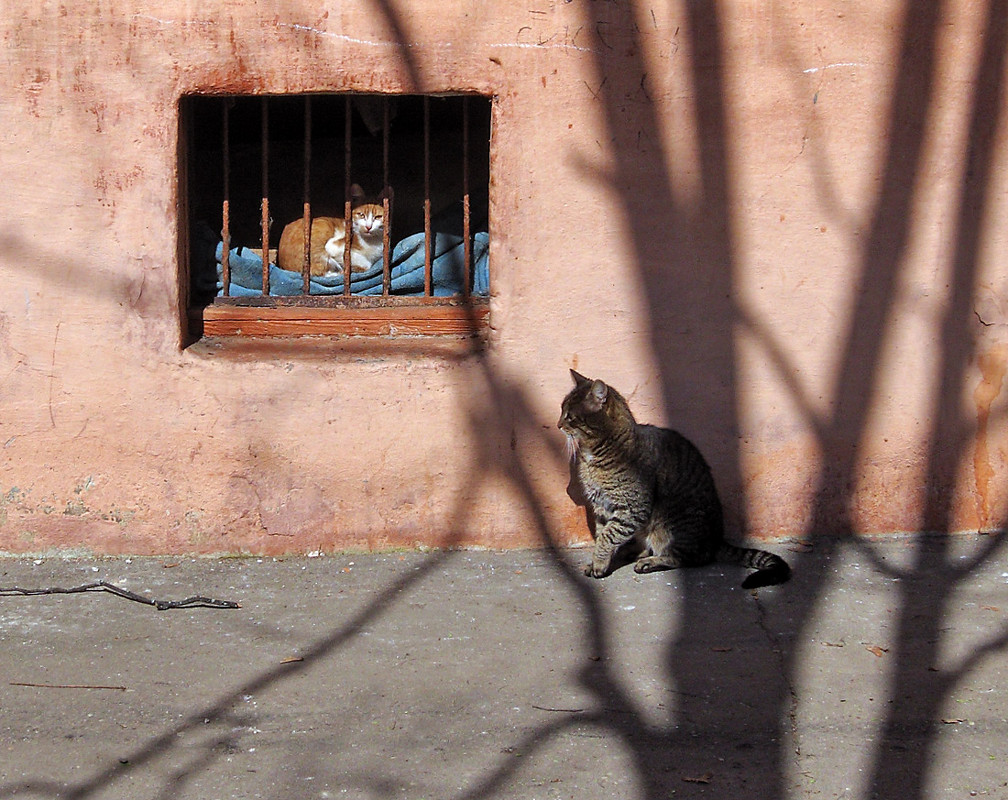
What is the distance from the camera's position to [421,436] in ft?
15.5

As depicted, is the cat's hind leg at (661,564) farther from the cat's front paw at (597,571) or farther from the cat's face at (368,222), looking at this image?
the cat's face at (368,222)

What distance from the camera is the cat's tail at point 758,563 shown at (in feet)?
14.1

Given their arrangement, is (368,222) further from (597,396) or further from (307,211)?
(597,396)

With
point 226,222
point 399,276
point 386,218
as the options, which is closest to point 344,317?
point 399,276

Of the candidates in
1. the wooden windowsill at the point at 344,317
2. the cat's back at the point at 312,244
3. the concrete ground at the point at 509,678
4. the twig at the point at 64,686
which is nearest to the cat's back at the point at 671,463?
the concrete ground at the point at 509,678

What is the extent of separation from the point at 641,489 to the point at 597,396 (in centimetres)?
43

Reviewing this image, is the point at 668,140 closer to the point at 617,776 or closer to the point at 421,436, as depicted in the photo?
the point at 421,436

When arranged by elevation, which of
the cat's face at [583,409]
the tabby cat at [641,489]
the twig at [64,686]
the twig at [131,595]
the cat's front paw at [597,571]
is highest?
the cat's face at [583,409]

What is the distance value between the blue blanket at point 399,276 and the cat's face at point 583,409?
0.77m

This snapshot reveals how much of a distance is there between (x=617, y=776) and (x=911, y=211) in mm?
2773

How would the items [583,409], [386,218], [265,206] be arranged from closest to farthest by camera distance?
1. [583,409]
2. [265,206]
3. [386,218]

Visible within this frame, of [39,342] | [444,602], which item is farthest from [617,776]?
[39,342]

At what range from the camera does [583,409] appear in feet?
14.8

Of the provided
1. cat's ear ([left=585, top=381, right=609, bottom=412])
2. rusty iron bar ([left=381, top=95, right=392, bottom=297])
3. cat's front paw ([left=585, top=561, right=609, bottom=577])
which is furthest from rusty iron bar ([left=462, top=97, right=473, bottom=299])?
cat's front paw ([left=585, top=561, right=609, bottom=577])
